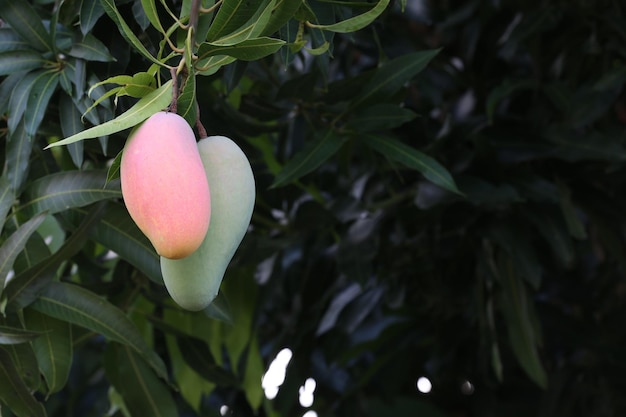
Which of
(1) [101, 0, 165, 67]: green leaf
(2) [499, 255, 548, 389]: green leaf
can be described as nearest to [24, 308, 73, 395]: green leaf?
(1) [101, 0, 165, 67]: green leaf

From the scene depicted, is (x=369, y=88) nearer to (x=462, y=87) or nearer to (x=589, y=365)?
(x=462, y=87)

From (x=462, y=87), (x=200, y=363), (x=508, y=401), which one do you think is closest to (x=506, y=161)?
(x=462, y=87)

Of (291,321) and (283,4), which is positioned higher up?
(283,4)

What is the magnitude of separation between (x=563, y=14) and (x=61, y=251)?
2.69 feet

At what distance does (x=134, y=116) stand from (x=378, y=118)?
0.43m

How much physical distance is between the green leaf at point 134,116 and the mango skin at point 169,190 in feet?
0.05

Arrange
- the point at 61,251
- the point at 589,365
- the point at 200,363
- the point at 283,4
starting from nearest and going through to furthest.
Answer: the point at 283,4
the point at 61,251
the point at 200,363
the point at 589,365

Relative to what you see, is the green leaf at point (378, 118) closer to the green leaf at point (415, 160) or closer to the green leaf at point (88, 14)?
the green leaf at point (415, 160)

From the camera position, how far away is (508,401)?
1.50m

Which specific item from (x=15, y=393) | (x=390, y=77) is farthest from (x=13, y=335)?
(x=390, y=77)

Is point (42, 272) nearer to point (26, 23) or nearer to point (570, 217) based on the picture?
point (26, 23)

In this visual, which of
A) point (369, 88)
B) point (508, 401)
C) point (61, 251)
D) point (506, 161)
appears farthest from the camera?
point (508, 401)

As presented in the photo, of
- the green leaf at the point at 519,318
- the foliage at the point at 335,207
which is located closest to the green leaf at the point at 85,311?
the foliage at the point at 335,207

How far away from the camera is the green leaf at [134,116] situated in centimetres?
44
